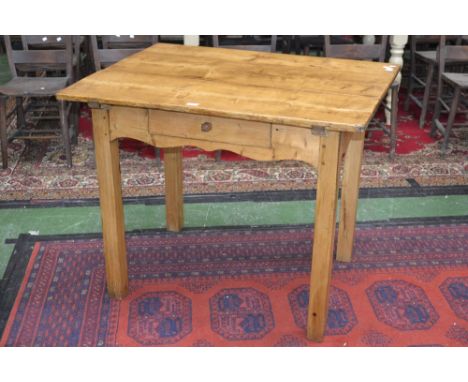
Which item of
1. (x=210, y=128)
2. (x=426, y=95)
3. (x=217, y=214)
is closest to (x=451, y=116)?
(x=426, y=95)

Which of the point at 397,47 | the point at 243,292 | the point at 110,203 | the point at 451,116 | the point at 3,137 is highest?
the point at 397,47

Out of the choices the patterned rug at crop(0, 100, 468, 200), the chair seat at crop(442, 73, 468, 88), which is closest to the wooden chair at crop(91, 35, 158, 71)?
the patterned rug at crop(0, 100, 468, 200)

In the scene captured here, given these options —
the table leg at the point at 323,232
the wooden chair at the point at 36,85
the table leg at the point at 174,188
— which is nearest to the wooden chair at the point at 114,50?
the wooden chair at the point at 36,85

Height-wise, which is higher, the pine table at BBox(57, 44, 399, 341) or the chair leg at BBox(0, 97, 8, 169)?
the pine table at BBox(57, 44, 399, 341)

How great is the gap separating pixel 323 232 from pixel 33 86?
2674 mm

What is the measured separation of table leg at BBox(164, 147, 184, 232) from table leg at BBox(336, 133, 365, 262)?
850 millimetres

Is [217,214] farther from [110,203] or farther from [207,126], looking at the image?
[207,126]

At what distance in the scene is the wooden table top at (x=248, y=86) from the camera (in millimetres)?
2047

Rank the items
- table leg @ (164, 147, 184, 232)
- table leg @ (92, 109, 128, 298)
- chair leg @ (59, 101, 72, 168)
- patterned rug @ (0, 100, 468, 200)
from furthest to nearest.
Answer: chair leg @ (59, 101, 72, 168) < patterned rug @ (0, 100, 468, 200) < table leg @ (164, 147, 184, 232) < table leg @ (92, 109, 128, 298)

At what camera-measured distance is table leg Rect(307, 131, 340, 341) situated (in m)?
2.04

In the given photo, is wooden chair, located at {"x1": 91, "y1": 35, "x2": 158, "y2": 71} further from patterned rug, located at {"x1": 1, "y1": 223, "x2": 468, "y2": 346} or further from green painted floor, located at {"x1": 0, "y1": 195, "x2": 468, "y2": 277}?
patterned rug, located at {"x1": 1, "y1": 223, "x2": 468, "y2": 346}

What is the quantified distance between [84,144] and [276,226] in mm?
1867

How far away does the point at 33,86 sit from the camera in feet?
13.4

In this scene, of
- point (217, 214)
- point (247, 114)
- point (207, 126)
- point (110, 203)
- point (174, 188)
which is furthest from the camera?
point (217, 214)
